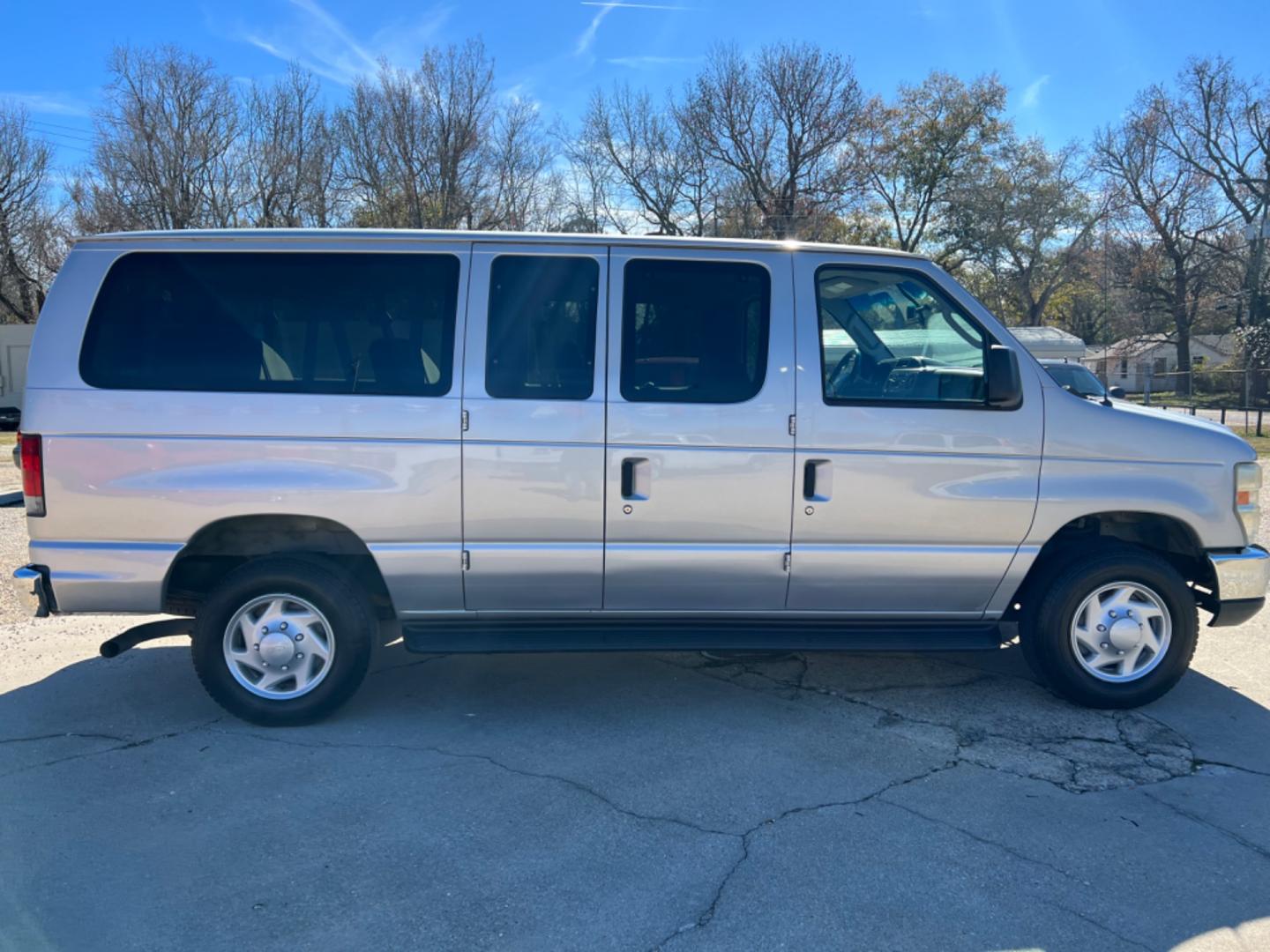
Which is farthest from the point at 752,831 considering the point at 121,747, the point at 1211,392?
the point at 1211,392

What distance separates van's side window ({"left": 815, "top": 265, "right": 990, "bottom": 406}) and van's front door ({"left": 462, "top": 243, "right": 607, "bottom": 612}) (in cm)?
116

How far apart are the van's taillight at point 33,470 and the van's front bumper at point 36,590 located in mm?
286

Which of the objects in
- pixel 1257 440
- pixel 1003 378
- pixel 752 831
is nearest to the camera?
pixel 752 831

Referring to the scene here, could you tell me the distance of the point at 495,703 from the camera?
4957 mm

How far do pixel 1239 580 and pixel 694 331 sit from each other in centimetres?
302

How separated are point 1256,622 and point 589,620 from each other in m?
5.02

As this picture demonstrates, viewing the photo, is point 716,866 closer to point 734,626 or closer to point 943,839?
point 943,839

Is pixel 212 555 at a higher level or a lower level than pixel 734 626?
higher

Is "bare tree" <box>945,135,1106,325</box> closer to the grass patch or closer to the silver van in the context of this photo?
the grass patch

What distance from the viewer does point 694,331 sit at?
14.8 ft

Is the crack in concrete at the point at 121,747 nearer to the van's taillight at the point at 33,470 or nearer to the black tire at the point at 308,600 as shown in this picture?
the black tire at the point at 308,600

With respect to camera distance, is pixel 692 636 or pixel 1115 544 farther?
pixel 1115 544

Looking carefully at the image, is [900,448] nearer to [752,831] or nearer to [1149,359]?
[752,831]

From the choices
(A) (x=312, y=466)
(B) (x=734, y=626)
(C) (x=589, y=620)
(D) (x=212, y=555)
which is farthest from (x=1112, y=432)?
(D) (x=212, y=555)
